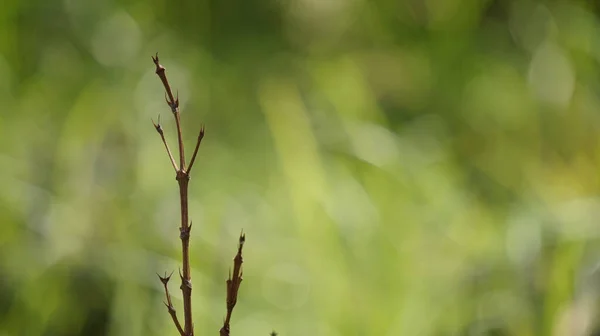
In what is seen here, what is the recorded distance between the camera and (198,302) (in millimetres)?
891

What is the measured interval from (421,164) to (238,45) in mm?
547

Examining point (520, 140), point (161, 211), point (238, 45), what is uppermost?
point (238, 45)

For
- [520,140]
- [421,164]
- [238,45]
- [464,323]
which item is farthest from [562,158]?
[238,45]

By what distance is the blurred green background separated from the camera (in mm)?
887

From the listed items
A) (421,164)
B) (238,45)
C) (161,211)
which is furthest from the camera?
(238,45)

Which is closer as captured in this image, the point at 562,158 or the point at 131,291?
the point at 131,291

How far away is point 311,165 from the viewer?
3.43 feet

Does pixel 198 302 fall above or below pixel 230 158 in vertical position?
below

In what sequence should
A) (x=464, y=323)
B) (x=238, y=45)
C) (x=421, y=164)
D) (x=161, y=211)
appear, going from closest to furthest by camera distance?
(x=464, y=323)
(x=161, y=211)
(x=421, y=164)
(x=238, y=45)

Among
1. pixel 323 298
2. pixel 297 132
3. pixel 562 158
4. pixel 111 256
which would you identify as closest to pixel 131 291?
pixel 111 256

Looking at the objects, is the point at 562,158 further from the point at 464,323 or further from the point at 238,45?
the point at 238,45

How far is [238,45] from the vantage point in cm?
149

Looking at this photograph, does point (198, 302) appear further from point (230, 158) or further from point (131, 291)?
point (230, 158)

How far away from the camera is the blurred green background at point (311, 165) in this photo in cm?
89
